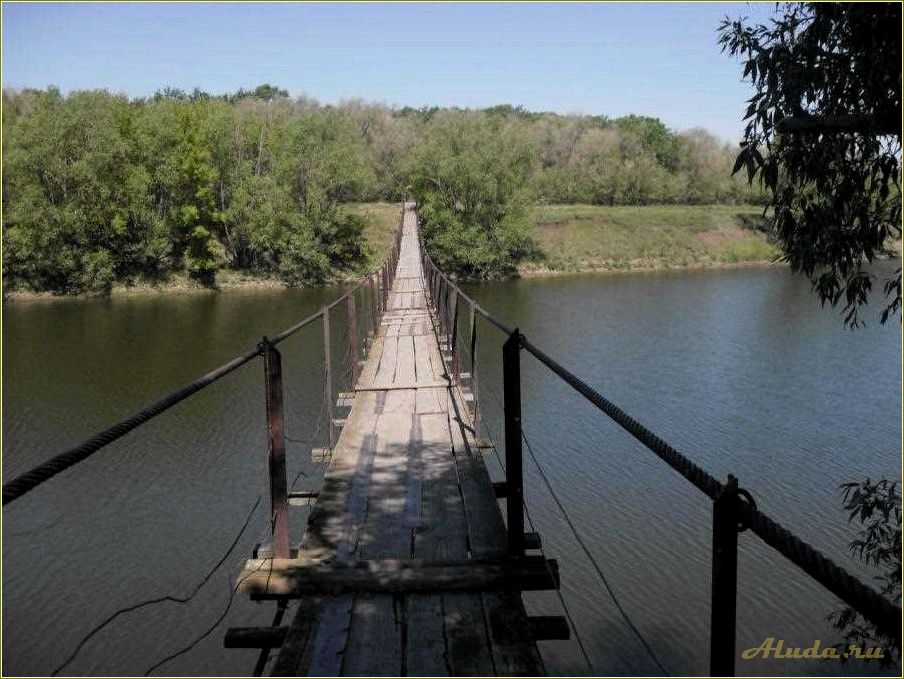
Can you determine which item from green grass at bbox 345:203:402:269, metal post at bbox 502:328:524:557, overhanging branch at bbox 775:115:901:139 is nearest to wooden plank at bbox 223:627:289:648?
metal post at bbox 502:328:524:557

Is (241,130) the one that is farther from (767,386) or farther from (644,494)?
(644,494)

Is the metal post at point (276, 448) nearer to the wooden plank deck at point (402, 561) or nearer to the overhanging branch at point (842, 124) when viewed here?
the wooden plank deck at point (402, 561)

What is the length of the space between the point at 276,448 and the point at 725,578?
2.14 meters

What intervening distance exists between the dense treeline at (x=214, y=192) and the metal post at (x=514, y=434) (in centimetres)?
2733

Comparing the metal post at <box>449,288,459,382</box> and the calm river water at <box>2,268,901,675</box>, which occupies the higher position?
the metal post at <box>449,288,459,382</box>

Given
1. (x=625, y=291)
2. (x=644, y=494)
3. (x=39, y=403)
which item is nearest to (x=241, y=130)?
(x=625, y=291)

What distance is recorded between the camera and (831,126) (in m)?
3.03

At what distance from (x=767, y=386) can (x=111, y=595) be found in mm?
10200

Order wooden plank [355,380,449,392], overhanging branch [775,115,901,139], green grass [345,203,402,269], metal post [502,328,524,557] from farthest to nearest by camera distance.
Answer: green grass [345,203,402,269]
wooden plank [355,380,449,392]
overhanging branch [775,115,901,139]
metal post [502,328,524,557]

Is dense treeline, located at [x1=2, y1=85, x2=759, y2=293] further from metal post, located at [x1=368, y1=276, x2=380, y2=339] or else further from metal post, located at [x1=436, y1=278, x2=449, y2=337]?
metal post, located at [x1=368, y1=276, x2=380, y2=339]

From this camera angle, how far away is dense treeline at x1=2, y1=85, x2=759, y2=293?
26.4 meters

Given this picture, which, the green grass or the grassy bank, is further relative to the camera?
A: the grassy bank

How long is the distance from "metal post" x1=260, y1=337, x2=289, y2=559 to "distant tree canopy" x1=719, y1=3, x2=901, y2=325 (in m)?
2.28

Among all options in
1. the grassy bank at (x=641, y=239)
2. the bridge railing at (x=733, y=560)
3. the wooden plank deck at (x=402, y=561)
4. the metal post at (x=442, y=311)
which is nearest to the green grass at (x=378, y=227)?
the grassy bank at (x=641, y=239)
